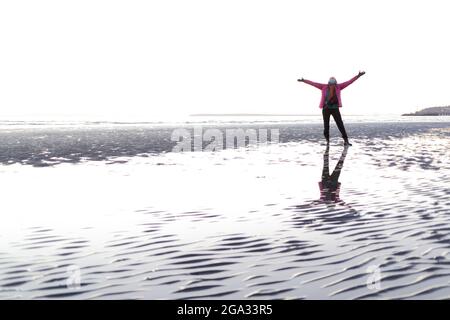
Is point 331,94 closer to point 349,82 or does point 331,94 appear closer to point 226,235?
point 349,82

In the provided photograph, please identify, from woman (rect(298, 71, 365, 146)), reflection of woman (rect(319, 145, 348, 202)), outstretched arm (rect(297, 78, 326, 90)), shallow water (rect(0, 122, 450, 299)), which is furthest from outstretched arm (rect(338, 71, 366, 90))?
shallow water (rect(0, 122, 450, 299))

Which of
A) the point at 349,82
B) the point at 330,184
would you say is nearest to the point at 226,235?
the point at 330,184

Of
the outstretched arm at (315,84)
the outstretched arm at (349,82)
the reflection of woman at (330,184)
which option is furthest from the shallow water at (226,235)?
the outstretched arm at (315,84)

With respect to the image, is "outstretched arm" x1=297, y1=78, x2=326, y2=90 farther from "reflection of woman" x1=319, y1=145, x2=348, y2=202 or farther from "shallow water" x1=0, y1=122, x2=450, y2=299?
"shallow water" x1=0, y1=122, x2=450, y2=299

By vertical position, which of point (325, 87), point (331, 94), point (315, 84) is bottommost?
point (331, 94)

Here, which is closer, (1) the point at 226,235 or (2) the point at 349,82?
(1) the point at 226,235

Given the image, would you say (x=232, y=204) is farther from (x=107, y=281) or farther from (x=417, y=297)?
(x=417, y=297)

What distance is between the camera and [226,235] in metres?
7.57

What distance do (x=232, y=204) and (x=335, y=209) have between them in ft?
6.31

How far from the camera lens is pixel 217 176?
47.8ft

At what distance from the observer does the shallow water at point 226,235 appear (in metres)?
5.38

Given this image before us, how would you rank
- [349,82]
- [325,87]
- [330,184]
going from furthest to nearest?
[325,87] < [349,82] < [330,184]

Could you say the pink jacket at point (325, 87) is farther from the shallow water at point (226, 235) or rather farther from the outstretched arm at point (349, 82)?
the shallow water at point (226, 235)
